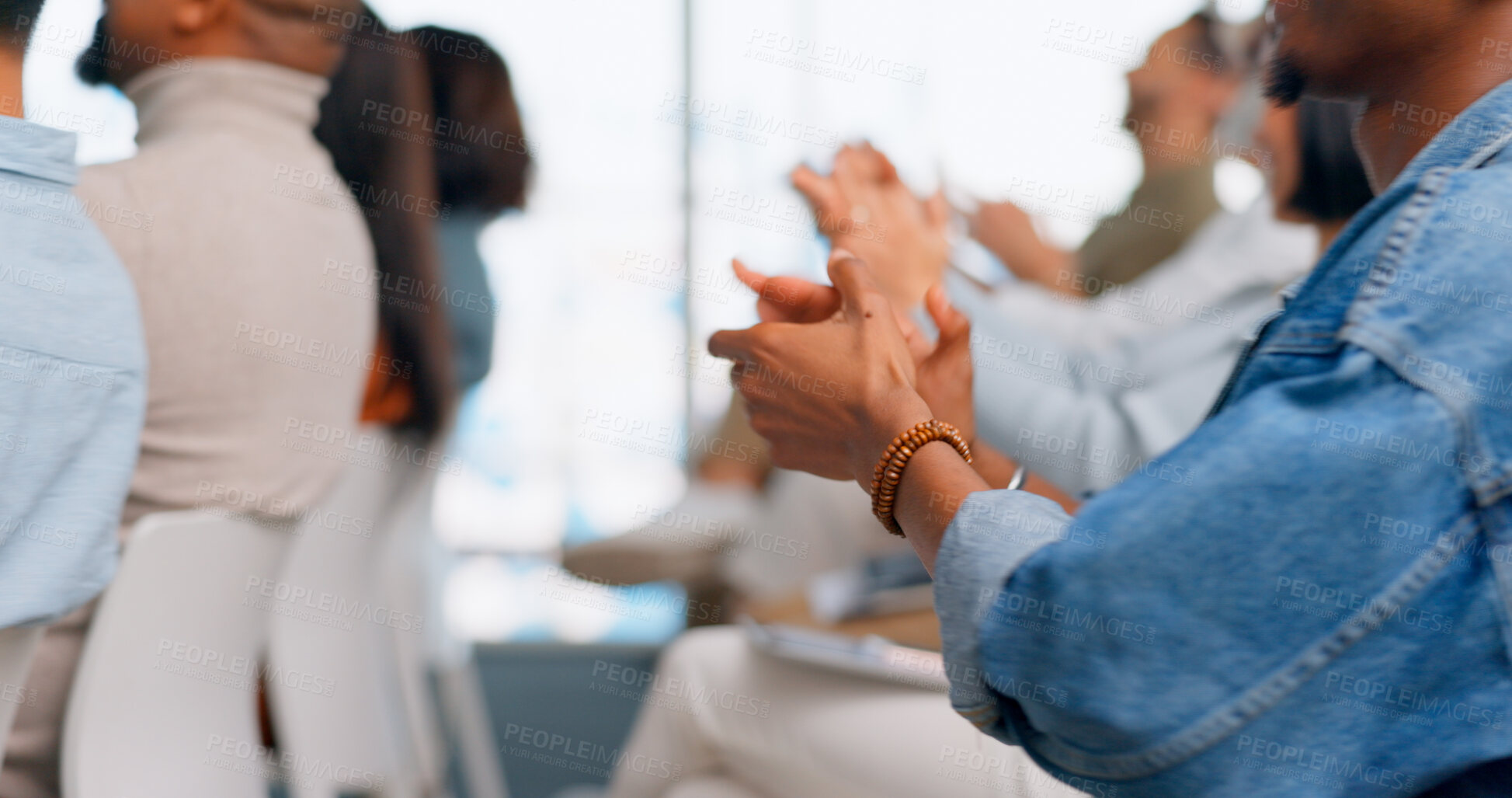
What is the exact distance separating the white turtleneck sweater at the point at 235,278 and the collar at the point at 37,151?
61 mm

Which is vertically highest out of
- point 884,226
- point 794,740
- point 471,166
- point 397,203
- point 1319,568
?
point 1319,568

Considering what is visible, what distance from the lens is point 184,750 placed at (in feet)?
2.78

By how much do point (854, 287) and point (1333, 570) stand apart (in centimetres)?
35

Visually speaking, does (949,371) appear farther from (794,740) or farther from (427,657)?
(427,657)

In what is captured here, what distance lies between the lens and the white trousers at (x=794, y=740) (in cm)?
86

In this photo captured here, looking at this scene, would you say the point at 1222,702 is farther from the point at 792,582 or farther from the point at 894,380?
the point at 792,582

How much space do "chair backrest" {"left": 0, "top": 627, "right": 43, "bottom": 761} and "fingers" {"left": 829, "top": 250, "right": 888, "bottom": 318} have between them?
56 cm

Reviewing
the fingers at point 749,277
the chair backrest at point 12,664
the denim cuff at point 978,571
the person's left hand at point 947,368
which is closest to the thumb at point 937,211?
the person's left hand at point 947,368

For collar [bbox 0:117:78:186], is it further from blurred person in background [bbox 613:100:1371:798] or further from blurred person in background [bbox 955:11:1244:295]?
blurred person in background [bbox 955:11:1244:295]

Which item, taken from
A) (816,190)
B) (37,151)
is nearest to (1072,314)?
(816,190)

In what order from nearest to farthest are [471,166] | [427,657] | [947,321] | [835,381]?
[835,381], [947,321], [471,166], [427,657]

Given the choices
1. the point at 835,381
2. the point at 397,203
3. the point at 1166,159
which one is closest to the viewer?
the point at 835,381

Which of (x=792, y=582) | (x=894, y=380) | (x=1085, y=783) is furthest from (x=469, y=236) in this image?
(x=1085, y=783)

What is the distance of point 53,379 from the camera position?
2.12 ft
